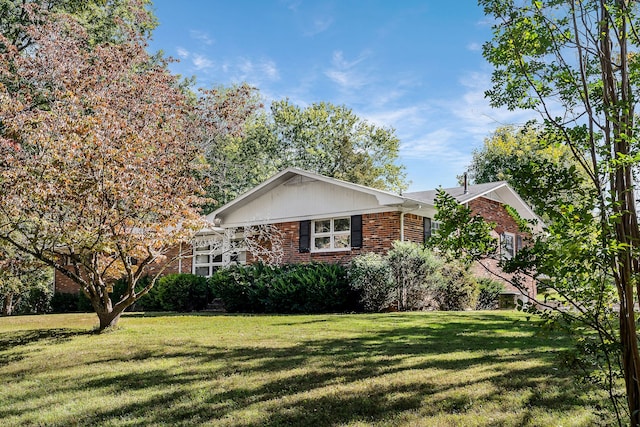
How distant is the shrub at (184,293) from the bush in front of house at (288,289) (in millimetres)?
1887

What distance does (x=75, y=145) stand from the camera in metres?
8.98

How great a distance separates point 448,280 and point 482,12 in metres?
12.9

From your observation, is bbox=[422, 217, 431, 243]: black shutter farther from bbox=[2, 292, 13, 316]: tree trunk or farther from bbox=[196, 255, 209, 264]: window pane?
bbox=[2, 292, 13, 316]: tree trunk

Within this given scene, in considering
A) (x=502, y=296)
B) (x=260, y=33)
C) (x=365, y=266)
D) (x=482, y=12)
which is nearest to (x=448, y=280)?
(x=365, y=266)

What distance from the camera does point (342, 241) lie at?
1827cm

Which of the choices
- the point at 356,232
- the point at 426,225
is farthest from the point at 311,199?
the point at 426,225

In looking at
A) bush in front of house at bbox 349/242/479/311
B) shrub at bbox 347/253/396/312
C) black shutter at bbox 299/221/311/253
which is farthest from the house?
shrub at bbox 347/253/396/312

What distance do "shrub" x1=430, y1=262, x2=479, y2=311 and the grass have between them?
6.06m

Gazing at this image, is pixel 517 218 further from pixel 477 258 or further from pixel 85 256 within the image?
pixel 85 256

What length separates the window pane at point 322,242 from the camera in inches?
735

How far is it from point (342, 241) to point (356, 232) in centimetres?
75

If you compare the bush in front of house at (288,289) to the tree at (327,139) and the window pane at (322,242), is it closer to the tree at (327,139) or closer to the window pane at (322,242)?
the window pane at (322,242)

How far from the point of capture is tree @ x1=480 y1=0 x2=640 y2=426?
3109 millimetres

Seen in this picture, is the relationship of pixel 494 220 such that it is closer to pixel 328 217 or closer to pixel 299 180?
pixel 328 217
